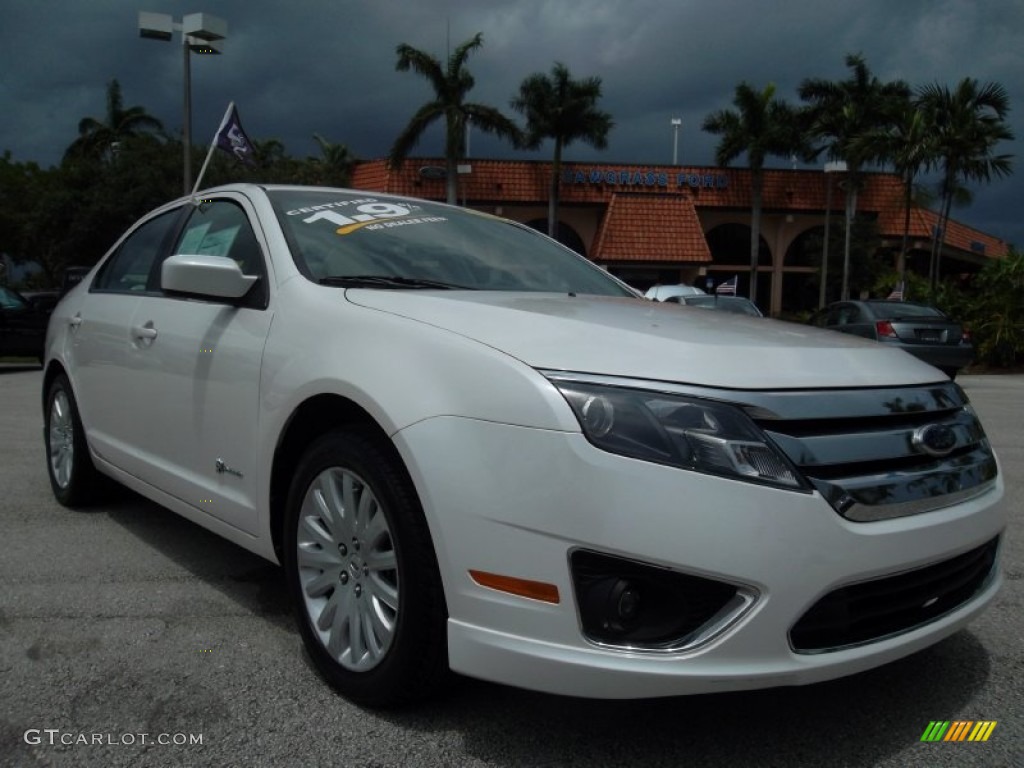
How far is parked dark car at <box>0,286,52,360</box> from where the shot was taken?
611 inches

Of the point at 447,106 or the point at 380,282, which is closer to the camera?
the point at 380,282

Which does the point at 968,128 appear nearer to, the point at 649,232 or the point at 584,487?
the point at 649,232

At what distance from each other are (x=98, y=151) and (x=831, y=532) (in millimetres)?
45488

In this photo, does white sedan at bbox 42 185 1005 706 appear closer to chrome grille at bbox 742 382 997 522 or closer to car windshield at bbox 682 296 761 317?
chrome grille at bbox 742 382 997 522

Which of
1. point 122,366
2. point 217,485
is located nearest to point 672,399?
point 217,485

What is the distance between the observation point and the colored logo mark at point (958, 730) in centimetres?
226

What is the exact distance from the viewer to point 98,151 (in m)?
40.9

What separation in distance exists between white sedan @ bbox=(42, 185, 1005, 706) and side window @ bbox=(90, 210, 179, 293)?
3.82ft

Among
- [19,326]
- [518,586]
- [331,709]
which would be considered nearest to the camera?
[518,586]

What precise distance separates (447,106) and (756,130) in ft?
40.2

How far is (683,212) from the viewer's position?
111ft

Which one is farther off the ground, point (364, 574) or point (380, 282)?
point (380, 282)

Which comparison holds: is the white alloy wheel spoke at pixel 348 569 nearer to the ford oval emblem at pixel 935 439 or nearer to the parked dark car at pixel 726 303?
the ford oval emblem at pixel 935 439

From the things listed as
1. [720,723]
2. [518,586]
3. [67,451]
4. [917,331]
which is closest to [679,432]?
[518,586]
